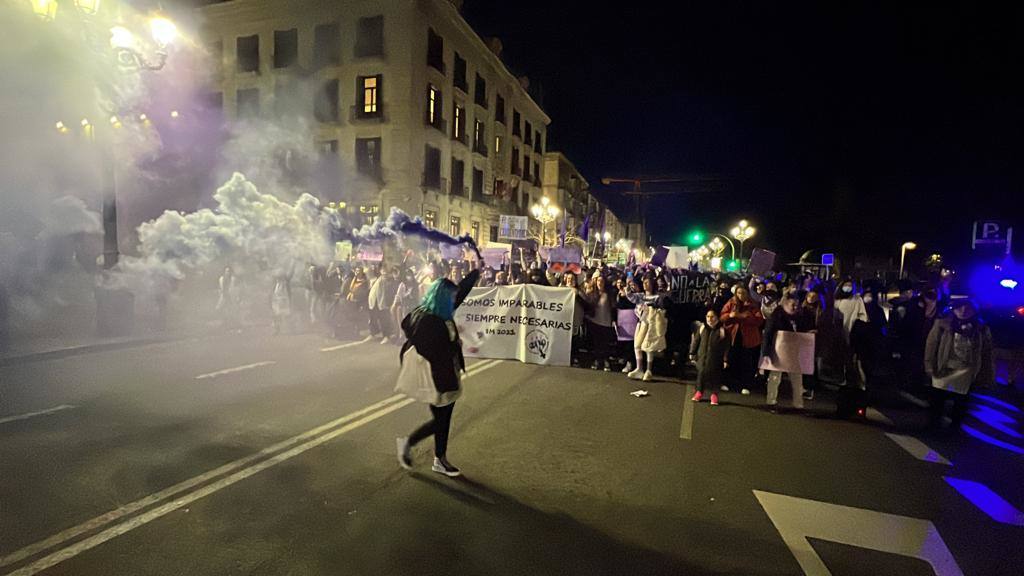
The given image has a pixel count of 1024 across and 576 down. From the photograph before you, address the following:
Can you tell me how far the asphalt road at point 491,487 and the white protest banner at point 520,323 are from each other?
1947 mm

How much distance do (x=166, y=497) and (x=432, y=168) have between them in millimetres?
28745

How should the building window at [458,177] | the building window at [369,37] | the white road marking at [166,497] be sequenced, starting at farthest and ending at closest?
the building window at [458,177] < the building window at [369,37] < the white road marking at [166,497]

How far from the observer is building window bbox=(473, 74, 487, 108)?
3750 centimetres

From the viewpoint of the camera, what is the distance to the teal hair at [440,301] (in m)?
4.84

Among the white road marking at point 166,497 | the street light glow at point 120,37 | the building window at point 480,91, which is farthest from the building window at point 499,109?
the white road marking at point 166,497

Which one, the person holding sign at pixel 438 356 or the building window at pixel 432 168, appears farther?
the building window at pixel 432 168

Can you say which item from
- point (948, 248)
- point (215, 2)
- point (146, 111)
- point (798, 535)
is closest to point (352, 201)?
point (146, 111)

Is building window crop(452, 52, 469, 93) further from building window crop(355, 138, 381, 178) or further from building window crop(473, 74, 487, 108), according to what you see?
building window crop(355, 138, 381, 178)

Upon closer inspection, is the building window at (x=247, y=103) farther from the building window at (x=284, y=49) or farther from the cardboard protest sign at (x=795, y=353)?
the cardboard protest sign at (x=795, y=353)

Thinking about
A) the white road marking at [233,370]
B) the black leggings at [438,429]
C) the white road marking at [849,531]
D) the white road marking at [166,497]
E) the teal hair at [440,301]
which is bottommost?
the white road marking at [233,370]

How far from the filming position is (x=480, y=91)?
38062 mm

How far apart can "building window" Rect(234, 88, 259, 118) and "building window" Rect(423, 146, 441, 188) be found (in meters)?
9.82

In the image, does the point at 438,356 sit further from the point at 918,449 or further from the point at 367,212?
the point at 367,212

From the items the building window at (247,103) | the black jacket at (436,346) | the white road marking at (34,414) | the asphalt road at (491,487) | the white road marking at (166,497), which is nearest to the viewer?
the white road marking at (166,497)
